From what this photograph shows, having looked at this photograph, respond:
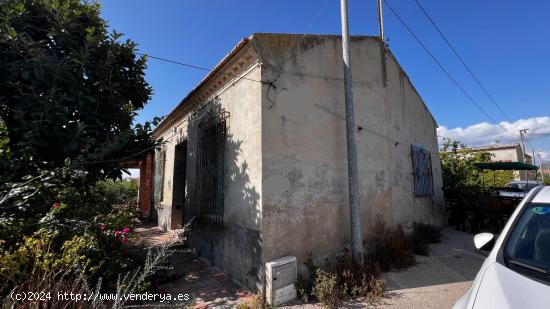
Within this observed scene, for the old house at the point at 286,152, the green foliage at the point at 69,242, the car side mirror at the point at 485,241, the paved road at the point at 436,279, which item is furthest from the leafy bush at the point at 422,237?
the green foliage at the point at 69,242

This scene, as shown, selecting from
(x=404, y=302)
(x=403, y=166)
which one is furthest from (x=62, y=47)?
(x=403, y=166)

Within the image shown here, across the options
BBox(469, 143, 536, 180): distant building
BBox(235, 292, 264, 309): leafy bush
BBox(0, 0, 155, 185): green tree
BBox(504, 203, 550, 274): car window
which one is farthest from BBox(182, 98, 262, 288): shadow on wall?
BBox(469, 143, 536, 180): distant building

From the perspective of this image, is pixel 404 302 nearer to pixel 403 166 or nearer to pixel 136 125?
pixel 403 166

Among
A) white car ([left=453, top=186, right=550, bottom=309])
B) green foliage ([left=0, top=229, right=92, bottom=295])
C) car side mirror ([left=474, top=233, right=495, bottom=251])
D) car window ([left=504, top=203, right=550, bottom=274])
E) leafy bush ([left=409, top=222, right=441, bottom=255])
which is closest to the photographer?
white car ([left=453, top=186, right=550, bottom=309])

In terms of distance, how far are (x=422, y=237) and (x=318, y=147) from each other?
427 centimetres

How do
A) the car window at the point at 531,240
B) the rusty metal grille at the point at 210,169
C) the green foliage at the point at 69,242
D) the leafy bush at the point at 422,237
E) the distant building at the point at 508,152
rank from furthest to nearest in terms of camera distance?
1. the distant building at the point at 508,152
2. the leafy bush at the point at 422,237
3. the rusty metal grille at the point at 210,169
4. the green foliage at the point at 69,242
5. the car window at the point at 531,240

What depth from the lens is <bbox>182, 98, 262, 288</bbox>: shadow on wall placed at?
4402 mm

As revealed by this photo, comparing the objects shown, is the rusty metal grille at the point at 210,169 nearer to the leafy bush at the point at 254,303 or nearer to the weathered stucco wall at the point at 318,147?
the weathered stucco wall at the point at 318,147

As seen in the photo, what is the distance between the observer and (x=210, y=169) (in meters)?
5.84

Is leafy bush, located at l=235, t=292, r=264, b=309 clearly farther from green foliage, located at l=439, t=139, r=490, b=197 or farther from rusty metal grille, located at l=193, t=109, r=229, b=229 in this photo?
green foliage, located at l=439, t=139, r=490, b=197

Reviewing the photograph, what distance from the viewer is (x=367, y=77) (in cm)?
634

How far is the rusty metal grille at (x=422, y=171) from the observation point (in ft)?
25.9

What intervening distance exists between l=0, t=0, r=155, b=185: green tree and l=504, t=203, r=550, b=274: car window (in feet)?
15.7

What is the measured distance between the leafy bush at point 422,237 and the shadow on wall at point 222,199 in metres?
4.18
